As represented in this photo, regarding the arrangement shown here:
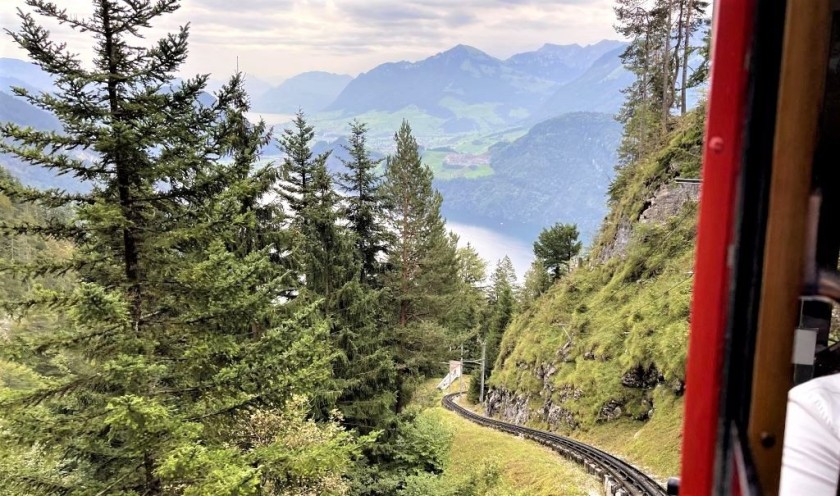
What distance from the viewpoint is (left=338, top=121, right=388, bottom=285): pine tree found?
19.2 meters

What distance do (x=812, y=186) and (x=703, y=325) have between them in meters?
0.42

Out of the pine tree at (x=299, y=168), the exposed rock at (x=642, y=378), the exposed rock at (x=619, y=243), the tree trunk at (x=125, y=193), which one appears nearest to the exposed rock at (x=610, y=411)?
the exposed rock at (x=642, y=378)

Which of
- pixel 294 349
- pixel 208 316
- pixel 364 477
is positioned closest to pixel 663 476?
pixel 364 477

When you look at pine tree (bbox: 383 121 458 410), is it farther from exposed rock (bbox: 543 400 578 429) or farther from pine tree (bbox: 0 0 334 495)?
pine tree (bbox: 0 0 334 495)

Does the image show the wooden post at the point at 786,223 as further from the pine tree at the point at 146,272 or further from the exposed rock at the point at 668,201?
the exposed rock at the point at 668,201

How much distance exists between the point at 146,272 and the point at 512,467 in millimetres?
12432

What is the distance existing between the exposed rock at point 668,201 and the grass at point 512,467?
10.4 m

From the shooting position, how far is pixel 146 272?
23.2ft

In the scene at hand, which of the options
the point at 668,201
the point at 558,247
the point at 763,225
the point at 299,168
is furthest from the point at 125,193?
the point at 558,247

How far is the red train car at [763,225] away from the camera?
1.16 meters

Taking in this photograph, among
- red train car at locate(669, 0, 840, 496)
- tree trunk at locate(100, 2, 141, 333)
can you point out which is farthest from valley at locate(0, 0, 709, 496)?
red train car at locate(669, 0, 840, 496)

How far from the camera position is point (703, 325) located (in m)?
1.28

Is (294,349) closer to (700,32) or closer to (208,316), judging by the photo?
(208,316)

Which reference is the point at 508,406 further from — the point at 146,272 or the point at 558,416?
the point at 146,272
